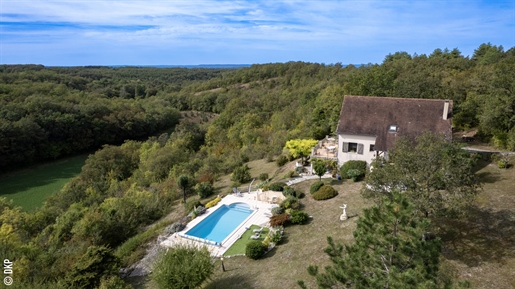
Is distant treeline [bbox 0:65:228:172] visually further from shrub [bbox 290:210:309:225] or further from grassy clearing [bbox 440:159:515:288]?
grassy clearing [bbox 440:159:515:288]

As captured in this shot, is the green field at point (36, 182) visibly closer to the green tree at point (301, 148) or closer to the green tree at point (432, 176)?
the green tree at point (301, 148)

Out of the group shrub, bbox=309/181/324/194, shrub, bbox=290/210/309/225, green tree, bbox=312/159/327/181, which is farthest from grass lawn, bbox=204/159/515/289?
green tree, bbox=312/159/327/181

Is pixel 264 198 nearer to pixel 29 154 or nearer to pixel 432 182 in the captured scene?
pixel 432 182

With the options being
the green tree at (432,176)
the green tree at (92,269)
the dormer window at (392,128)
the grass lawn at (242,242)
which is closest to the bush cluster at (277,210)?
the grass lawn at (242,242)

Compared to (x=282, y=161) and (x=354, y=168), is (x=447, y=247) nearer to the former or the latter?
(x=354, y=168)

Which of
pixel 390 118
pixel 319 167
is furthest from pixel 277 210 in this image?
pixel 390 118

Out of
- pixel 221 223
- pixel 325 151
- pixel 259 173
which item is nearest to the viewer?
pixel 221 223

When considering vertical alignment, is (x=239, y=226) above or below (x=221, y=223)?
above
